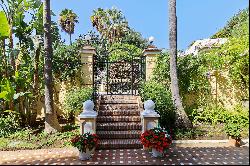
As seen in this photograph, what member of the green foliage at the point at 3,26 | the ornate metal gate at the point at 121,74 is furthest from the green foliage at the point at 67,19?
the green foliage at the point at 3,26

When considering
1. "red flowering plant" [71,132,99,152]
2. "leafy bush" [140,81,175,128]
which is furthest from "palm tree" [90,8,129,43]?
"red flowering plant" [71,132,99,152]

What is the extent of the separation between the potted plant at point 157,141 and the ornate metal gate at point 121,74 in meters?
4.49

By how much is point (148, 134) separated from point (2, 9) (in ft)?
24.0

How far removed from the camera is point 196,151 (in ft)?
25.4

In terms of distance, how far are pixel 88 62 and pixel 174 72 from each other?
3589 mm

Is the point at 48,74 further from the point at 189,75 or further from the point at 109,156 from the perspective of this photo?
the point at 189,75

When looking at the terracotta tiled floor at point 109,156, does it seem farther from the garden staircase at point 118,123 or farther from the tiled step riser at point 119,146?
the garden staircase at point 118,123

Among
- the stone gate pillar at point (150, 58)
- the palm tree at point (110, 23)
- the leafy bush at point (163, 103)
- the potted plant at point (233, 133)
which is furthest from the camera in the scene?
the palm tree at point (110, 23)

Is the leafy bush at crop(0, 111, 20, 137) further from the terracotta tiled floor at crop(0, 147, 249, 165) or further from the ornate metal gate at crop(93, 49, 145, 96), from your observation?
the ornate metal gate at crop(93, 49, 145, 96)

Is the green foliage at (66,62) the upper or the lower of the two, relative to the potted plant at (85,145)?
upper

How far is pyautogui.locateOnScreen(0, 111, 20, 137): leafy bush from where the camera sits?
10.5 m

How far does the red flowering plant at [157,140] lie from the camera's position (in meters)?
7.24

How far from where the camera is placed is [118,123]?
9367 mm

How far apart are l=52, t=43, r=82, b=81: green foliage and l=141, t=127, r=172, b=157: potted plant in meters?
5.59
